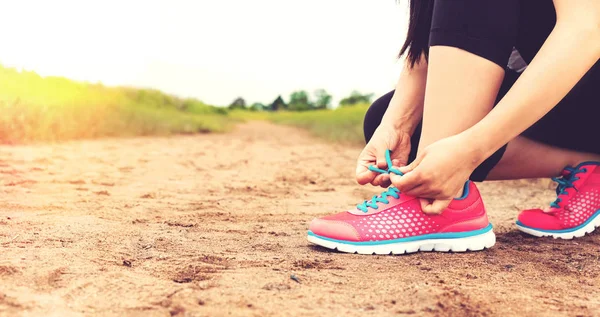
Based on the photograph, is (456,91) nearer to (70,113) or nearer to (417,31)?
(417,31)

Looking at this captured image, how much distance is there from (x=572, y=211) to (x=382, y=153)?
0.71m

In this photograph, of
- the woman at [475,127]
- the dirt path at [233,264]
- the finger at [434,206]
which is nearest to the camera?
the dirt path at [233,264]

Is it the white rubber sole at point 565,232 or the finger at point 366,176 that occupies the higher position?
the finger at point 366,176

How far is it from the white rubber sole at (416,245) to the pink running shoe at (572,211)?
316 mm

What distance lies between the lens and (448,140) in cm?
128

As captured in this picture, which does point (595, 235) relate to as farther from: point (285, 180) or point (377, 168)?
point (285, 180)

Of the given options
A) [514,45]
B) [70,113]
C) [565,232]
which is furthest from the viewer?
[70,113]

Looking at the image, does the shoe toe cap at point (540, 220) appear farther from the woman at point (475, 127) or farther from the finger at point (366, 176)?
the finger at point (366, 176)

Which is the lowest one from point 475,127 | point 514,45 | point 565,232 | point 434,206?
point 565,232

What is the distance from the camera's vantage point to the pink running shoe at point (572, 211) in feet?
5.83

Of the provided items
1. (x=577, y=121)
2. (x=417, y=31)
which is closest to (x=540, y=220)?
(x=577, y=121)

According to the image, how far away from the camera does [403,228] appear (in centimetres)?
149

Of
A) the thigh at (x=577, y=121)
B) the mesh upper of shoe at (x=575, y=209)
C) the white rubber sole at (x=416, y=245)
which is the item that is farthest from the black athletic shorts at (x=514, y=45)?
the white rubber sole at (x=416, y=245)

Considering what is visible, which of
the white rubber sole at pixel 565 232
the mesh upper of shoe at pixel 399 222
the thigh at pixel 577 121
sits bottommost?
the white rubber sole at pixel 565 232
